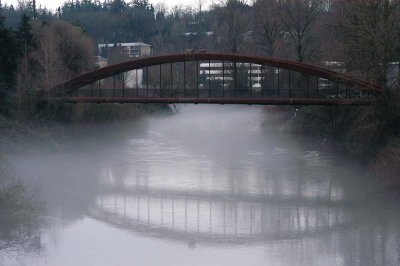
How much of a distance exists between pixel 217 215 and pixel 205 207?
115cm

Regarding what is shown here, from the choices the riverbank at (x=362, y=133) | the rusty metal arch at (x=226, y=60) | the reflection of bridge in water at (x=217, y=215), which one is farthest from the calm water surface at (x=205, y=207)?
the rusty metal arch at (x=226, y=60)

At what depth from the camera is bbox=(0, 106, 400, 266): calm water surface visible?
16719mm

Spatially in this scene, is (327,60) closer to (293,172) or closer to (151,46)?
(293,172)

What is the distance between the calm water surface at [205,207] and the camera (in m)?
16.7

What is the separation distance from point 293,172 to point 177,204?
681 centimetres

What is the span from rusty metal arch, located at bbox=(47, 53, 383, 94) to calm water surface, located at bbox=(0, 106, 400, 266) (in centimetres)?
322

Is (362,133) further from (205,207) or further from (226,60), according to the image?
(205,207)

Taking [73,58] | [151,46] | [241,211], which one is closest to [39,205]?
[241,211]

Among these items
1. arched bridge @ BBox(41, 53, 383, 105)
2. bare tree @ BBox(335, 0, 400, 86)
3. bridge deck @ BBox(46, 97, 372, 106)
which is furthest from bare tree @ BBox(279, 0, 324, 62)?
bare tree @ BBox(335, 0, 400, 86)

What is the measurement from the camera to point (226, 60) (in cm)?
3200

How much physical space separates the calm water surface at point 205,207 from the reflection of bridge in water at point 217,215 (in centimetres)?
4

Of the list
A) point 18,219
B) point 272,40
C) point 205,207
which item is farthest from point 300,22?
point 18,219

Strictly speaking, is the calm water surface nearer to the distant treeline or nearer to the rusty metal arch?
the rusty metal arch

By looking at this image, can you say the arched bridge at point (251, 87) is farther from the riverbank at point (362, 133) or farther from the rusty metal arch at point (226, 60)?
the riverbank at point (362, 133)
